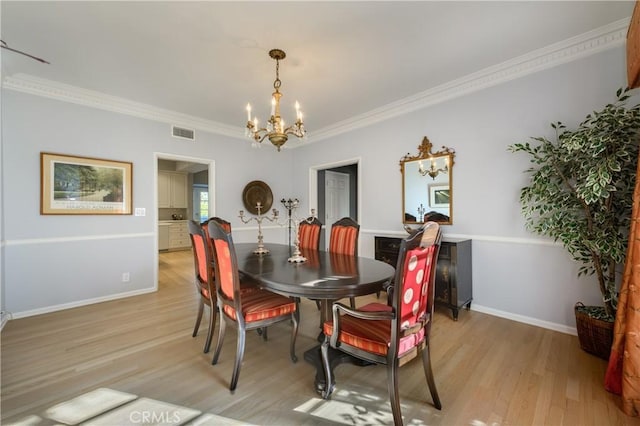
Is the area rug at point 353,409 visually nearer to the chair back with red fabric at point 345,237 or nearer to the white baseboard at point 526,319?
the chair back with red fabric at point 345,237

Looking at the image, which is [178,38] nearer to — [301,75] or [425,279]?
[301,75]

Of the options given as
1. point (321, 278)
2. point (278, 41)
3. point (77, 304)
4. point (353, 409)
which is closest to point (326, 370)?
point (353, 409)

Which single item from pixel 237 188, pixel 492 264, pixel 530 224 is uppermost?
pixel 237 188

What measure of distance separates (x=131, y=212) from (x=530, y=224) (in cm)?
492

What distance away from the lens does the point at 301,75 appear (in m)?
2.94

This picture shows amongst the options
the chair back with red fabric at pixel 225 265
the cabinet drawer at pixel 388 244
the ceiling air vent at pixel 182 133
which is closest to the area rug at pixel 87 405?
the chair back with red fabric at pixel 225 265

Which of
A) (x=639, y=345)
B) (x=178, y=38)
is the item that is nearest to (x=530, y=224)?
(x=639, y=345)

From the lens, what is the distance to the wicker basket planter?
202 centimetres

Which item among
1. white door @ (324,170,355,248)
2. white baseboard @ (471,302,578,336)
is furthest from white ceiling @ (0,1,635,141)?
white door @ (324,170,355,248)

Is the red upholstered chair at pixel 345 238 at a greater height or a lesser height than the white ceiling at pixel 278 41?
lesser

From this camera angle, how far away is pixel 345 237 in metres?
2.79

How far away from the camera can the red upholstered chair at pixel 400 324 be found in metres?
1.38

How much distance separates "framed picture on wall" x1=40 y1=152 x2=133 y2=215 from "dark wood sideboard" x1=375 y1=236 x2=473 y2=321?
4187 millimetres

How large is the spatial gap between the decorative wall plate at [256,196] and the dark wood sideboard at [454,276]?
131 inches
